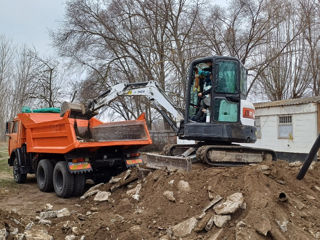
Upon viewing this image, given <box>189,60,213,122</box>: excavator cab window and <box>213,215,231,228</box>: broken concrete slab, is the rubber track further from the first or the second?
<box>213,215,231,228</box>: broken concrete slab

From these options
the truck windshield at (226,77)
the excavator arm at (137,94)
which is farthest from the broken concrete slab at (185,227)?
the excavator arm at (137,94)

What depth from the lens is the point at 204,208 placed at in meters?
4.89

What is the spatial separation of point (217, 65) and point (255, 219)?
3240 mm

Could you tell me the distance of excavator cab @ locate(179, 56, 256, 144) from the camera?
6406mm

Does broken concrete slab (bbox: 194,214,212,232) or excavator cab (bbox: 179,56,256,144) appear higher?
excavator cab (bbox: 179,56,256,144)

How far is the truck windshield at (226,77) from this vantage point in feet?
21.1

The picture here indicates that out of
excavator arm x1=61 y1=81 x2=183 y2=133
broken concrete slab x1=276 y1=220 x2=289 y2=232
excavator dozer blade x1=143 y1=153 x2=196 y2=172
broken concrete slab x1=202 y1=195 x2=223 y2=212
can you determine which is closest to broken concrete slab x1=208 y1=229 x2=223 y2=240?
broken concrete slab x1=202 y1=195 x2=223 y2=212

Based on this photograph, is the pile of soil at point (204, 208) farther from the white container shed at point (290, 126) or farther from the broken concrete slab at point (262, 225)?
the white container shed at point (290, 126)

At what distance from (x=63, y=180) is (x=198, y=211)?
13.2 feet

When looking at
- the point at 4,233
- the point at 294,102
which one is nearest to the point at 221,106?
the point at 4,233

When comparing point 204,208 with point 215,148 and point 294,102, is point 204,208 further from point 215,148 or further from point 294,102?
point 294,102

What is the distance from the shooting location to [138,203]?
579 centimetres

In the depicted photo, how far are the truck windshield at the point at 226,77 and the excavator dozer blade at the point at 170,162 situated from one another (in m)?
1.48

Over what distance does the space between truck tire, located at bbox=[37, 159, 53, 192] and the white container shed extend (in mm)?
10260
